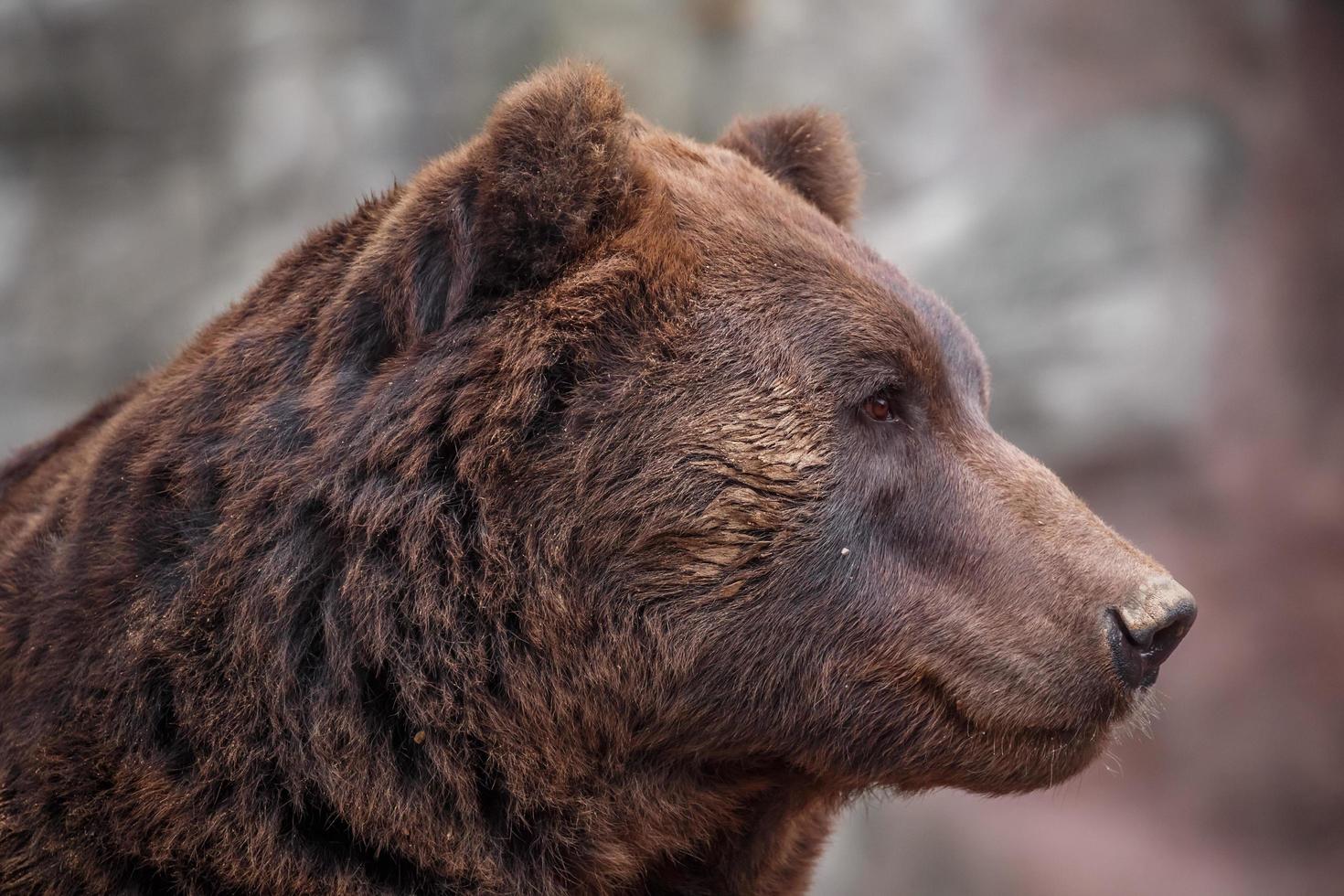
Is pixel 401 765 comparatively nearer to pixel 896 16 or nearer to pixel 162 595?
pixel 162 595

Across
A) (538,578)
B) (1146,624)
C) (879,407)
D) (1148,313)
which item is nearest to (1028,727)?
(1146,624)

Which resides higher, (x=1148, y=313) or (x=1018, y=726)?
(x=1148, y=313)

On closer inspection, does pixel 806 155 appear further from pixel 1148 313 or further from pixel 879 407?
pixel 1148 313

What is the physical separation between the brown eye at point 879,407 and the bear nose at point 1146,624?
2.15 feet

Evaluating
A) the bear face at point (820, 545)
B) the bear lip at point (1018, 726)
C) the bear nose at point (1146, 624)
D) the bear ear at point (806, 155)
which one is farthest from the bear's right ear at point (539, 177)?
the bear nose at point (1146, 624)

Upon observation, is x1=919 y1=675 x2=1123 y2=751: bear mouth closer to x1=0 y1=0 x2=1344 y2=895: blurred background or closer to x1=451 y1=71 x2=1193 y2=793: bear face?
x1=451 y1=71 x2=1193 y2=793: bear face

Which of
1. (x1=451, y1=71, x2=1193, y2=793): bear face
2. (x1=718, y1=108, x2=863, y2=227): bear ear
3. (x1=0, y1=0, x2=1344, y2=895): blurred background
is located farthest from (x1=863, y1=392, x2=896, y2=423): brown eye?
(x1=0, y1=0, x2=1344, y2=895): blurred background

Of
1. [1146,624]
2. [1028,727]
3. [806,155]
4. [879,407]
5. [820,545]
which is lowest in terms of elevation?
[1028,727]

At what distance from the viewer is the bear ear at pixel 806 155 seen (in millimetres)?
3736

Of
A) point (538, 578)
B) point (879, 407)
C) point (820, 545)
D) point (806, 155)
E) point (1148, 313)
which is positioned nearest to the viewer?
point (538, 578)

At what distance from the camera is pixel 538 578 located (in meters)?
2.63

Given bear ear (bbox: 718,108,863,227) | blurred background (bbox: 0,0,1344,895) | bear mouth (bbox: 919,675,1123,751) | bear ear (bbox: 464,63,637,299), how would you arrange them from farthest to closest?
blurred background (bbox: 0,0,1344,895), bear ear (bbox: 718,108,863,227), bear mouth (bbox: 919,675,1123,751), bear ear (bbox: 464,63,637,299)

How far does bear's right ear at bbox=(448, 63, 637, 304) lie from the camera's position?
2678mm

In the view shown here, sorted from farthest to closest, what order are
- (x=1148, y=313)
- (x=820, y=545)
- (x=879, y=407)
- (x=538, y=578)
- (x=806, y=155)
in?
(x=1148, y=313) < (x=806, y=155) < (x=879, y=407) < (x=820, y=545) < (x=538, y=578)
